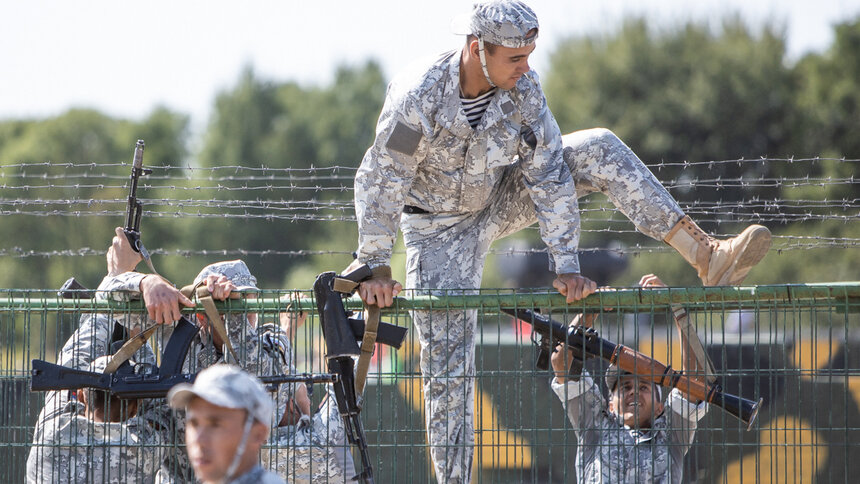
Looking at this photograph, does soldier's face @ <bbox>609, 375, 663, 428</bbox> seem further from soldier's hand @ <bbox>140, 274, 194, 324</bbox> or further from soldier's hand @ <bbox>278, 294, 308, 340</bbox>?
Answer: soldier's hand @ <bbox>140, 274, 194, 324</bbox>

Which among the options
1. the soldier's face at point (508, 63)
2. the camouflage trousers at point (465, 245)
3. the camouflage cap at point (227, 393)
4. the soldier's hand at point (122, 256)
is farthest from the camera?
the soldier's hand at point (122, 256)

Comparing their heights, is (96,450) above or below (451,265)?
below

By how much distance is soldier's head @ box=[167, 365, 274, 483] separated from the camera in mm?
3359

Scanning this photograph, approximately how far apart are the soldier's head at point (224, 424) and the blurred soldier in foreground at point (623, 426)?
6.26ft

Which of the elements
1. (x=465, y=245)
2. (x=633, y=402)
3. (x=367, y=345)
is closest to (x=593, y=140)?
(x=465, y=245)

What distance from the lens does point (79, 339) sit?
5258mm

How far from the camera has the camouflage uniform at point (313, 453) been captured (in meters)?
5.00

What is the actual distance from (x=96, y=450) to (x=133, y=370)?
0.39 m

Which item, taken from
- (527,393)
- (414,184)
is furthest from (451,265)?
(527,393)

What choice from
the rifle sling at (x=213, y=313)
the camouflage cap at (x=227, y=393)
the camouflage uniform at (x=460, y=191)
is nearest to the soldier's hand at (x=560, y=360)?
the camouflage uniform at (x=460, y=191)

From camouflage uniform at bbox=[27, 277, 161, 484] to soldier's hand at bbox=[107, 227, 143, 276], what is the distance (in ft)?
2.65

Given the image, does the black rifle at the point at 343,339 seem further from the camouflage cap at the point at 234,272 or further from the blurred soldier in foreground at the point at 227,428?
the blurred soldier in foreground at the point at 227,428

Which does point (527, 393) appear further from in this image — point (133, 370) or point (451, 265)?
point (133, 370)

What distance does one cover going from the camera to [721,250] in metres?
5.27
